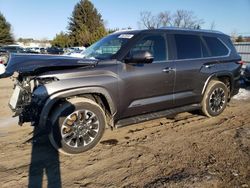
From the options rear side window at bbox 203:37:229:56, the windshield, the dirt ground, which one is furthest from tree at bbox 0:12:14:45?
rear side window at bbox 203:37:229:56

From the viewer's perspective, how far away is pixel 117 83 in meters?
4.89

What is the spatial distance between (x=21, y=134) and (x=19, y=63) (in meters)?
1.78

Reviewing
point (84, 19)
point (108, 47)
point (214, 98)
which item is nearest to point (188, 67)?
point (214, 98)

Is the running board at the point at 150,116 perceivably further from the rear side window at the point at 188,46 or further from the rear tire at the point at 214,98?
the rear side window at the point at 188,46

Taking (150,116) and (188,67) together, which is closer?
(150,116)

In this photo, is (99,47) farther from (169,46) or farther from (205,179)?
(205,179)

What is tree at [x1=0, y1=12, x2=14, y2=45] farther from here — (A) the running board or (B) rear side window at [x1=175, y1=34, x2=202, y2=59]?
(A) the running board

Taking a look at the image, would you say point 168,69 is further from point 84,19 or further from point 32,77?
point 84,19

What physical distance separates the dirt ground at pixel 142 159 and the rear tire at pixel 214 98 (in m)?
0.42

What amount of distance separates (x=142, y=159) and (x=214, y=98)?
2.94m

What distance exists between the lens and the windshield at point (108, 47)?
17.2 ft

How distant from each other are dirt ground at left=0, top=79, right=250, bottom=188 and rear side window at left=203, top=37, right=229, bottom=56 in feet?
5.19

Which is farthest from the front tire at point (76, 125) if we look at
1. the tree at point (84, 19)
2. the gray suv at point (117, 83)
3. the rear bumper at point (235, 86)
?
the tree at point (84, 19)

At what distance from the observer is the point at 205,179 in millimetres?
3779
